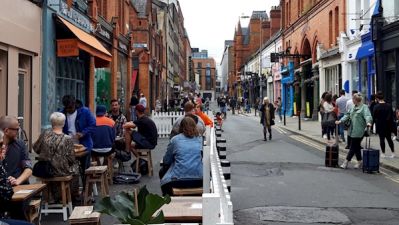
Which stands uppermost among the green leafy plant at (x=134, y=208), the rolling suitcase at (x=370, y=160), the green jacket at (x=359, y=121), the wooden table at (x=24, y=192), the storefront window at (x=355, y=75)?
the storefront window at (x=355, y=75)

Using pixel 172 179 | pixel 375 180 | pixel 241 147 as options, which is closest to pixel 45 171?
pixel 172 179

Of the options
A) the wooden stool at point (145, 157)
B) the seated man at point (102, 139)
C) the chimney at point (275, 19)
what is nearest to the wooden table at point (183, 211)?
the seated man at point (102, 139)

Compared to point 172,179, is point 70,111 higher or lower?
higher

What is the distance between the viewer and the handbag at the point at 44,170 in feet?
24.8

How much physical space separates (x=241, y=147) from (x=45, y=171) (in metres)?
12.0

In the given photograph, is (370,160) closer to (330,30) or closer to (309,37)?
(330,30)

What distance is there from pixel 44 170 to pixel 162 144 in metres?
12.3

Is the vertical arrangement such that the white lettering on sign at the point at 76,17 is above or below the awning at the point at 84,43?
above

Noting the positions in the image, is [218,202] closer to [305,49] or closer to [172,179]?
[172,179]

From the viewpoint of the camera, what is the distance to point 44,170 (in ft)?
24.9

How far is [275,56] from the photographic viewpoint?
4131 cm

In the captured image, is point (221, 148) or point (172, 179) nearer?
point (172, 179)

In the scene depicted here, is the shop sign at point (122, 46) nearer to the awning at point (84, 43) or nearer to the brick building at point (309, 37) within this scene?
the awning at point (84, 43)

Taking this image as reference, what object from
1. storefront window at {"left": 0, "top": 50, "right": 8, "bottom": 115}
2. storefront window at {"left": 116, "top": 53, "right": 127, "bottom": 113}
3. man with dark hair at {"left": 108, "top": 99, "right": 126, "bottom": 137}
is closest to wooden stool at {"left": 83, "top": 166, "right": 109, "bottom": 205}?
man with dark hair at {"left": 108, "top": 99, "right": 126, "bottom": 137}
